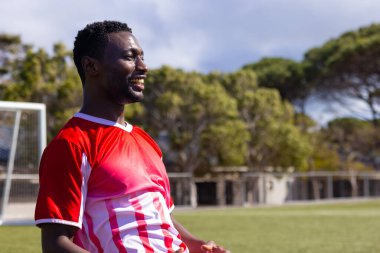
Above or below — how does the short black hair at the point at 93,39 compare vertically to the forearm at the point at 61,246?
above

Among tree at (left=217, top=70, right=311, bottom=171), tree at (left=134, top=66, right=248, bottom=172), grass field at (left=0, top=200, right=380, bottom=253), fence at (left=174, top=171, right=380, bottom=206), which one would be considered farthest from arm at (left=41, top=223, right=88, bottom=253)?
tree at (left=217, top=70, right=311, bottom=171)

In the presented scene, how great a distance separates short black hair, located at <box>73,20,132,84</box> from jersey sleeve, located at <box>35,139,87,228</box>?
373 mm

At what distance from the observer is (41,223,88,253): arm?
220 centimetres

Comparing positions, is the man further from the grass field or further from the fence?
the fence

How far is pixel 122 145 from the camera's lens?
8.04ft

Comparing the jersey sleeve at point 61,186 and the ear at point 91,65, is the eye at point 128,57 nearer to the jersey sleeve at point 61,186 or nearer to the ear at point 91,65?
the ear at point 91,65

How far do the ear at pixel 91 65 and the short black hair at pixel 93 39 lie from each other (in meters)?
0.01

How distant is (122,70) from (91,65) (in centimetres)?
11

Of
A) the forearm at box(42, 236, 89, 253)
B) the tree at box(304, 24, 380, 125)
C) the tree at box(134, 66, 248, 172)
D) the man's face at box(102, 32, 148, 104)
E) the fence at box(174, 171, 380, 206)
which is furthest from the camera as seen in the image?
the tree at box(304, 24, 380, 125)

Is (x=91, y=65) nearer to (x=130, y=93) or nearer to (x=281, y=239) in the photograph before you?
(x=130, y=93)

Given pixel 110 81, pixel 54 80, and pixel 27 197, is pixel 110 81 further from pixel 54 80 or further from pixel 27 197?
pixel 54 80

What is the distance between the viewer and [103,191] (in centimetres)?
237

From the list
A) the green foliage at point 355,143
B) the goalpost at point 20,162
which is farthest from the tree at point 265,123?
the goalpost at point 20,162

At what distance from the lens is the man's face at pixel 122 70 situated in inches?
97.0
